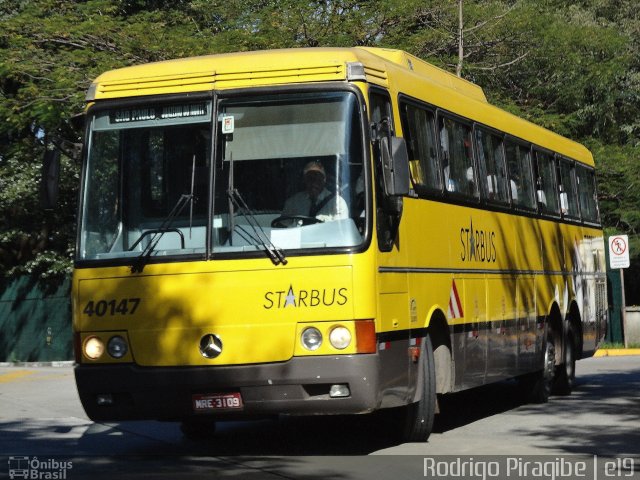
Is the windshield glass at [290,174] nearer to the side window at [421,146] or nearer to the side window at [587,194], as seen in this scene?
the side window at [421,146]

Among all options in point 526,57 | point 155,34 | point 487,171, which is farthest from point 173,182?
point 526,57

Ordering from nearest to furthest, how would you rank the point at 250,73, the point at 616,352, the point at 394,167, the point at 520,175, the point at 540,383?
the point at 394,167
the point at 250,73
the point at 520,175
the point at 540,383
the point at 616,352

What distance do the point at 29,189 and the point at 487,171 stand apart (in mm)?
16855

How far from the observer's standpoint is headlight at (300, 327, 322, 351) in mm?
10344

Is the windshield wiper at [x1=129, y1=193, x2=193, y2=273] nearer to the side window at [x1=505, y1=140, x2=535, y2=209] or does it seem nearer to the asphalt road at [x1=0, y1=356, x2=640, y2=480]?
the asphalt road at [x1=0, y1=356, x2=640, y2=480]

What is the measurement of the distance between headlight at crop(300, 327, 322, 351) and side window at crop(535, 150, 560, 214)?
7.18 metres

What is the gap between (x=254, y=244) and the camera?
34.8ft

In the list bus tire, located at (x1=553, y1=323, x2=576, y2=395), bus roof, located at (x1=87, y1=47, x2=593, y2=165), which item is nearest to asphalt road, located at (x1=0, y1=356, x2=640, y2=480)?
bus tire, located at (x1=553, y1=323, x2=576, y2=395)

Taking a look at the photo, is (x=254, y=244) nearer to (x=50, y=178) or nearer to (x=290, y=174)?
(x=290, y=174)

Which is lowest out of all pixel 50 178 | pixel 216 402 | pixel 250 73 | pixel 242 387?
pixel 216 402

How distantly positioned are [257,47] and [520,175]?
1312 cm

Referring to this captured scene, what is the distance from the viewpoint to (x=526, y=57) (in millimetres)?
32094

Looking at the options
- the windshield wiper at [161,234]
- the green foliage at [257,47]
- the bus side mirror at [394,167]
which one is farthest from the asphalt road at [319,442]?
the green foliage at [257,47]

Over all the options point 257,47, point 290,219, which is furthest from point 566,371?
point 257,47
